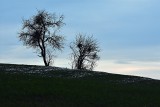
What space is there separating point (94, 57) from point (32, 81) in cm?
5710

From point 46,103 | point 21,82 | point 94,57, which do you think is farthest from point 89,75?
point 94,57

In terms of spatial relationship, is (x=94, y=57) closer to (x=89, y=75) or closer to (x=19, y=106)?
(x=89, y=75)

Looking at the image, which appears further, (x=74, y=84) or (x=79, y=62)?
(x=79, y=62)

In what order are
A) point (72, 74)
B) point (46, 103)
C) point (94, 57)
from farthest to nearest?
point (94, 57) < point (72, 74) < point (46, 103)

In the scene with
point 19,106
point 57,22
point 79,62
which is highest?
point 57,22

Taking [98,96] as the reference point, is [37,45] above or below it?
above

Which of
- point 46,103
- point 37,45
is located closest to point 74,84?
point 46,103

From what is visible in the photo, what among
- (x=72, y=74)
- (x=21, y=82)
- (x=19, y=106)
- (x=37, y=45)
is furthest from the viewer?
(x=37, y=45)

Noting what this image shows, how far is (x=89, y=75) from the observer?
48438 millimetres

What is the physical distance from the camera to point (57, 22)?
8531cm

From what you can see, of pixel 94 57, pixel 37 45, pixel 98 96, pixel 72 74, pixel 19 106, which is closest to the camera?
pixel 19 106

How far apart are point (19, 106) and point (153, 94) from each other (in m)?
13.7

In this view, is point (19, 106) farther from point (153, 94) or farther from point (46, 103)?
point (153, 94)

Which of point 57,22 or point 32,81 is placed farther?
point 57,22
